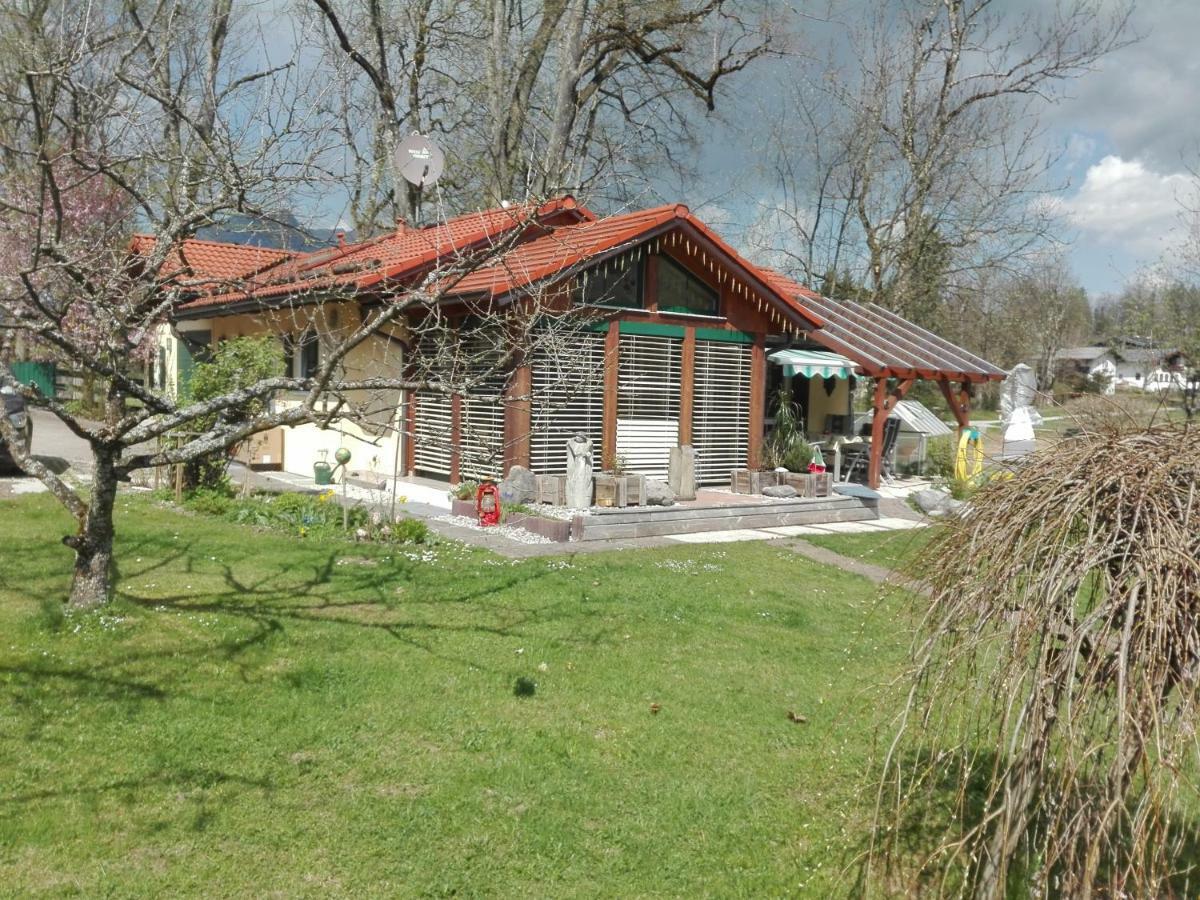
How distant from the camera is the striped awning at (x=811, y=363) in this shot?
16688 millimetres

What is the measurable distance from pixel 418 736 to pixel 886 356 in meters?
14.6

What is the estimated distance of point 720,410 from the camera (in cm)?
1574

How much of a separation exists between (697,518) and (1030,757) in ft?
31.3

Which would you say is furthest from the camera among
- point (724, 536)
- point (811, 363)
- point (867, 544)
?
point (811, 363)

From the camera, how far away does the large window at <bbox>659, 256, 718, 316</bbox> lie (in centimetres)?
1499

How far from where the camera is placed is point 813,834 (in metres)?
4.36

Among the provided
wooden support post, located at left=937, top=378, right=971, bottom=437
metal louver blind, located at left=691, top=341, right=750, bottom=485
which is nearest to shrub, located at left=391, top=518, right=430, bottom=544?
metal louver blind, located at left=691, top=341, right=750, bottom=485

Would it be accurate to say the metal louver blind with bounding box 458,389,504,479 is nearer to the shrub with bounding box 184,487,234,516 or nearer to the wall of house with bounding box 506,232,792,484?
the wall of house with bounding box 506,232,792,484

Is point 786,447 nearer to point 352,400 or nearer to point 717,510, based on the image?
point 717,510

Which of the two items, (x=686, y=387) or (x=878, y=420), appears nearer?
(x=686, y=387)

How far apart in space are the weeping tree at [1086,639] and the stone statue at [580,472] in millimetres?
8901

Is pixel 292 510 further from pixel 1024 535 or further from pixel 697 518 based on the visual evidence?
pixel 1024 535

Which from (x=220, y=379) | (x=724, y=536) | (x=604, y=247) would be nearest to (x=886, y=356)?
(x=604, y=247)

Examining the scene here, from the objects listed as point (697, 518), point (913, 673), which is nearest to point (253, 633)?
point (913, 673)
